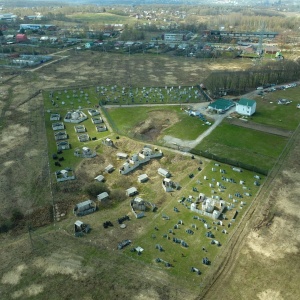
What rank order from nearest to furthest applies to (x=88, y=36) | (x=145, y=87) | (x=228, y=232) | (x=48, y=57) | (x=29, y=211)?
(x=228, y=232), (x=29, y=211), (x=145, y=87), (x=48, y=57), (x=88, y=36)

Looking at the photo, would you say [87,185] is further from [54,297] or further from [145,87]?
[145,87]

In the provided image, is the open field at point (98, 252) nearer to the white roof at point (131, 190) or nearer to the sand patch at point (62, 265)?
the sand patch at point (62, 265)

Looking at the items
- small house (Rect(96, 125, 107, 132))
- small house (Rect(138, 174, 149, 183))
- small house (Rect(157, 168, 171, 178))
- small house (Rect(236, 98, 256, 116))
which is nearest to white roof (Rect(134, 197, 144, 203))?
small house (Rect(138, 174, 149, 183))

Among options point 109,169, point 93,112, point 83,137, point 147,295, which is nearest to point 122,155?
point 109,169

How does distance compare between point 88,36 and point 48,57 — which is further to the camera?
point 88,36

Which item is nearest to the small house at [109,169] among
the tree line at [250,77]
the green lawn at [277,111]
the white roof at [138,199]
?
the white roof at [138,199]

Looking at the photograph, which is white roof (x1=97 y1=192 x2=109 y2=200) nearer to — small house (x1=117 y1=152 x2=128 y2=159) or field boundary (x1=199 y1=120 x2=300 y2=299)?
small house (x1=117 y1=152 x2=128 y2=159)

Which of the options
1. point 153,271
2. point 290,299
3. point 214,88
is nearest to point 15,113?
point 214,88
